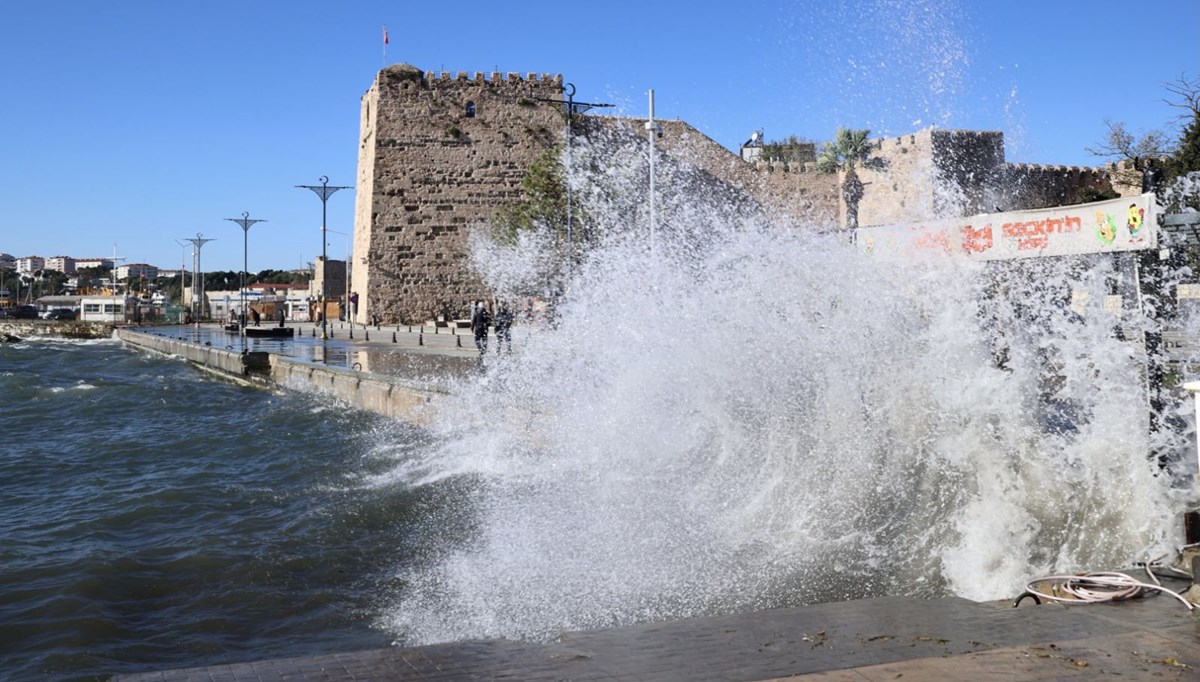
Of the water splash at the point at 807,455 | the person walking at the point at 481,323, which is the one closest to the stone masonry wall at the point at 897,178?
the person walking at the point at 481,323

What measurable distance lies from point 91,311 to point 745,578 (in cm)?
7094

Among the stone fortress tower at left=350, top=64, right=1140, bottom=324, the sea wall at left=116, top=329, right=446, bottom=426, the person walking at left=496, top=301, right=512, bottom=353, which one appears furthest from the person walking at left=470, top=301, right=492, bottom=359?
the stone fortress tower at left=350, top=64, right=1140, bottom=324

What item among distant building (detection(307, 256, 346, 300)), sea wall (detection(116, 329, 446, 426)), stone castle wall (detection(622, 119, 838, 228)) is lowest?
sea wall (detection(116, 329, 446, 426))

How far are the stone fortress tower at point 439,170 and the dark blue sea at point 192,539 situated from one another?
19.9 m

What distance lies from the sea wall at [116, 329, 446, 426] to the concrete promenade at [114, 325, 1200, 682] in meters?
7.77

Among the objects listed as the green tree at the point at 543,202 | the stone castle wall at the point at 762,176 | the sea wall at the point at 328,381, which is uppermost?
the stone castle wall at the point at 762,176

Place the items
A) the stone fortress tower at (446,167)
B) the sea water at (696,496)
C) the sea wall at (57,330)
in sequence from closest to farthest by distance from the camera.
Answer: the sea water at (696,496)
the stone fortress tower at (446,167)
the sea wall at (57,330)

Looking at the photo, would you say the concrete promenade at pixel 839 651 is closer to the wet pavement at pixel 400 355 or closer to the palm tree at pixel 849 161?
the wet pavement at pixel 400 355

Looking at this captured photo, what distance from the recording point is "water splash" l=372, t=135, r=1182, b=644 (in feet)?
17.3

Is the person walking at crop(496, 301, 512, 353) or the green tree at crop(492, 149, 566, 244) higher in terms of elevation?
the green tree at crop(492, 149, 566, 244)

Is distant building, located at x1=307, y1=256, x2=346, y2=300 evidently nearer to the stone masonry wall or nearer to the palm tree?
the palm tree

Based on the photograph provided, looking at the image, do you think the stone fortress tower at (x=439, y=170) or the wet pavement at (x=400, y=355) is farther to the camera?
the stone fortress tower at (x=439, y=170)

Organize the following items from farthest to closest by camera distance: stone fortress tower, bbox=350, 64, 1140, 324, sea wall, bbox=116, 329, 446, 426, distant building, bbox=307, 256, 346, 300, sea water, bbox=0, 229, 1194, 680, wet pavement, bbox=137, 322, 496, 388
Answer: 1. distant building, bbox=307, 256, 346, 300
2. stone fortress tower, bbox=350, 64, 1140, 324
3. wet pavement, bbox=137, 322, 496, 388
4. sea wall, bbox=116, 329, 446, 426
5. sea water, bbox=0, 229, 1194, 680

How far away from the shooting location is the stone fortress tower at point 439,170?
35.9m
